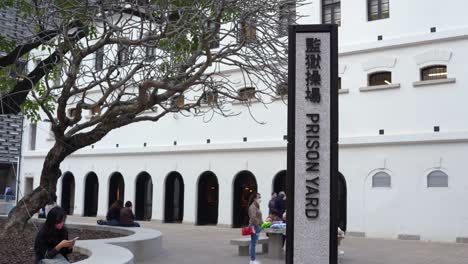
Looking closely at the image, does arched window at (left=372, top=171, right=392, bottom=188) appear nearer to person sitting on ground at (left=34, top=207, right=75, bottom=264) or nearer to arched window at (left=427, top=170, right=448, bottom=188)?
arched window at (left=427, top=170, right=448, bottom=188)

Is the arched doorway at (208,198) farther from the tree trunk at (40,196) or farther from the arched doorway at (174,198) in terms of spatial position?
the tree trunk at (40,196)

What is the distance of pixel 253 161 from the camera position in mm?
25484

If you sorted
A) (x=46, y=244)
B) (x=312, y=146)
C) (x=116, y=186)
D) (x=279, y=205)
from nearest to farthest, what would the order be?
(x=46, y=244)
(x=312, y=146)
(x=279, y=205)
(x=116, y=186)

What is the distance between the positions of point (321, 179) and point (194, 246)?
29.8 ft

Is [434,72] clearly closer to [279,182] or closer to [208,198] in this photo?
[279,182]

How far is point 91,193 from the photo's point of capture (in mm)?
32719

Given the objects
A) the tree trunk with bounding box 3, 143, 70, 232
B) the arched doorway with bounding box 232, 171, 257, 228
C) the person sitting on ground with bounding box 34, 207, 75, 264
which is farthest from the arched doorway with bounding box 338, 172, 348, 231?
the person sitting on ground with bounding box 34, 207, 75, 264

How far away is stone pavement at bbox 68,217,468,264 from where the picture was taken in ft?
48.6

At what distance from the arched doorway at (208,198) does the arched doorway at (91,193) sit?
25.9 ft

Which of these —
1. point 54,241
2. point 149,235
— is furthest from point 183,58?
point 54,241

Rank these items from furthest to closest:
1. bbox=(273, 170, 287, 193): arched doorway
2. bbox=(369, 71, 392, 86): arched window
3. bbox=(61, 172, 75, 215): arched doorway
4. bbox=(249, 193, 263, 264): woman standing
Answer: bbox=(61, 172, 75, 215): arched doorway < bbox=(273, 170, 287, 193): arched doorway < bbox=(369, 71, 392, 86): arched window < bbox=(249, 193, 263, 264): woman standing

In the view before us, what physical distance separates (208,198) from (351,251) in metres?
11.7

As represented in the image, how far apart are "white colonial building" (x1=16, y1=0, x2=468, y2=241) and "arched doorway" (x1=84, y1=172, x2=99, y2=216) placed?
17.4 feet

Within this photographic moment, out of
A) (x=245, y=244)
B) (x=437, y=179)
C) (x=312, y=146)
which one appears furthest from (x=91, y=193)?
(x=312, y=146)
